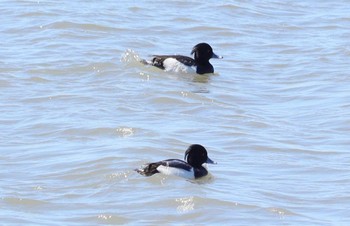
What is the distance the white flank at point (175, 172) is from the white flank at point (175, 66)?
5.28 meters

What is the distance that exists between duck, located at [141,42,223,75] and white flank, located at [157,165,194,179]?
17.3 ft

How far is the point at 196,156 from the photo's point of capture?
11.9 metres

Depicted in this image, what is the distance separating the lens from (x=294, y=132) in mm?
13820

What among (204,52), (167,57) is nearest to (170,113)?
(167,57)

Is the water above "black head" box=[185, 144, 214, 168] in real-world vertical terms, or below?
below

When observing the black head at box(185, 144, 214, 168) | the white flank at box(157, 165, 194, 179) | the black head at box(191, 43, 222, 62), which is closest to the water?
the white flank at box(157, 165, 194, 179)

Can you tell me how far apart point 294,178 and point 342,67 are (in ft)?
20.5

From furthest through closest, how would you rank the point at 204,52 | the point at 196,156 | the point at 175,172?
the point at 204,52 < the point at 196,156 < the point at 175,172

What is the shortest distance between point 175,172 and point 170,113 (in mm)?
2904

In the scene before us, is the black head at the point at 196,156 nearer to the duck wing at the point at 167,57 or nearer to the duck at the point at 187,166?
the duck at the point at 187,166

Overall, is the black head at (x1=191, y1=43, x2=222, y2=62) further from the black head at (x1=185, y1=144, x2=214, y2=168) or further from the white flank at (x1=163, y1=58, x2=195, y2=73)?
the black head at (x1=185, y1=144, x2=214, y2=168)

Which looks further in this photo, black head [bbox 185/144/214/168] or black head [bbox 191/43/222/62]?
black head [bbox 191/43/222/62]

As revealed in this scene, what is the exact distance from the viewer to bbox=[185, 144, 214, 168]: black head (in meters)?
11.9

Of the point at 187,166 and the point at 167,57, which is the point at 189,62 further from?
the point at 187,166
